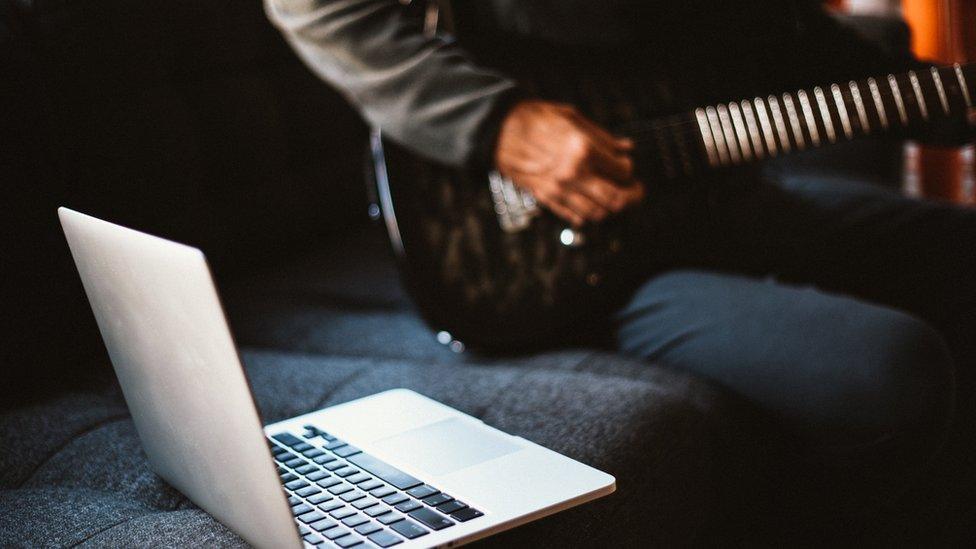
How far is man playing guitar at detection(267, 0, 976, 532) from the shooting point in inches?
38.4

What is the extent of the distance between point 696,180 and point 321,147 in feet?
2.21

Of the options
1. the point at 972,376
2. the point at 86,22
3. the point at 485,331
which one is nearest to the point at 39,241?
the point at 86,22

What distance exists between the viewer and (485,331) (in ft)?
3.74

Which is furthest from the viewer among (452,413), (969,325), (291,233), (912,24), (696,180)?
(912,24)

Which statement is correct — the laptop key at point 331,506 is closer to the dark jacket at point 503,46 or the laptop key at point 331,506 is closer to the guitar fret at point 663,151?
the dark jacket at point 503,46

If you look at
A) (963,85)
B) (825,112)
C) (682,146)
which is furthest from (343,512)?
(963,85)

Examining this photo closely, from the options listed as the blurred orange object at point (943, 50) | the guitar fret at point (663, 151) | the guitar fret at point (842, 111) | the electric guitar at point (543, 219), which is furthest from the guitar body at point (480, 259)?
the blurred orange object at point (943, 50)

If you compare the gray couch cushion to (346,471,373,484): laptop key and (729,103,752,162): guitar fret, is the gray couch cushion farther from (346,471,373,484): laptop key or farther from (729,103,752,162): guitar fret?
(729,103,752,162): guitar fret

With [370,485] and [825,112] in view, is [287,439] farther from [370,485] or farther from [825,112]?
[825,112]

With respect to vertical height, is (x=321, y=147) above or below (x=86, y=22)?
below

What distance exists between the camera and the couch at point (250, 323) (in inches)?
31.0

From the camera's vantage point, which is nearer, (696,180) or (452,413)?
(452,413)

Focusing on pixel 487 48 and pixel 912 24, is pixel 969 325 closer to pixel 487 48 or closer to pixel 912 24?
pixel 487 48

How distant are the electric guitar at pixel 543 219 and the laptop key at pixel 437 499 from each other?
509 millimetres
